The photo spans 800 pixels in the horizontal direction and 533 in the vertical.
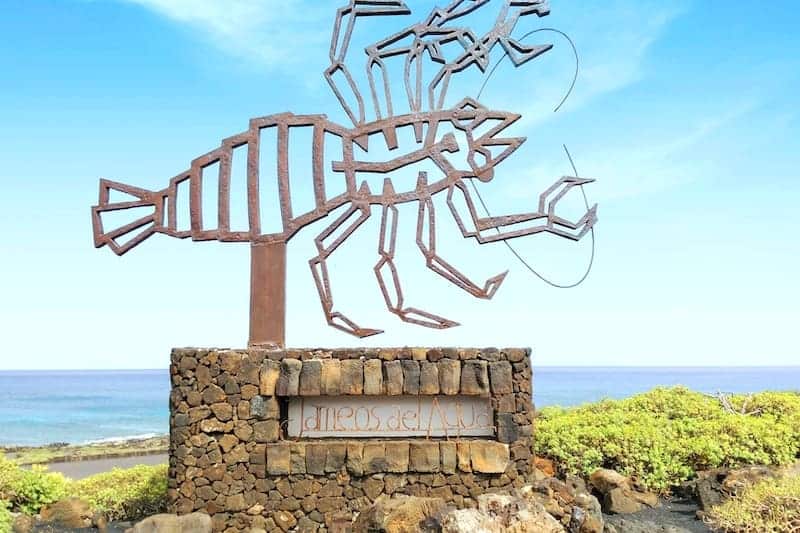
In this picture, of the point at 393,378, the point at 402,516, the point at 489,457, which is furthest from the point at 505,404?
the point at 402,516

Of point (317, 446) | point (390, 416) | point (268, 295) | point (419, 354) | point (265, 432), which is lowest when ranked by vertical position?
point (317, 446)

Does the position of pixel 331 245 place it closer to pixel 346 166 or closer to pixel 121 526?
pixel 346 166

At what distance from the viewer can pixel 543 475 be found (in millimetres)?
8164

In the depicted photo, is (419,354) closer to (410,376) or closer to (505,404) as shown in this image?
(410,376)

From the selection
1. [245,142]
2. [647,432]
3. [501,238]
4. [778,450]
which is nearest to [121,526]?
[245,142]

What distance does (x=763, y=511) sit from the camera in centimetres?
698

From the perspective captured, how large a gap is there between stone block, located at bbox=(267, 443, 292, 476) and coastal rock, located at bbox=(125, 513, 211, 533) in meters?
0.82

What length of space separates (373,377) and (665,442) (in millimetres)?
4102

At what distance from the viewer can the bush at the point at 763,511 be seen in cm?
672

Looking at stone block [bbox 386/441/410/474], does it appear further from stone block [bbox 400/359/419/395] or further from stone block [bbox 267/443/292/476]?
stone block [bbox 267/443/292/476]

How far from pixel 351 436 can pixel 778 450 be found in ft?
18.5

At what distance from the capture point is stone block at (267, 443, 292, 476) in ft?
25.2

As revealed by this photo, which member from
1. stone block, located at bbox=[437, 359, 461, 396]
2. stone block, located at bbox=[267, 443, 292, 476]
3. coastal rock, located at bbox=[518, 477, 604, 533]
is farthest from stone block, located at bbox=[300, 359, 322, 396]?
coastal rock, located at bbox=[518, 477, 604, 533]

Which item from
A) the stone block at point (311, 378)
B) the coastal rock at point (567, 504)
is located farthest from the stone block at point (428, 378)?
the coastal rock at point (567, 504)
